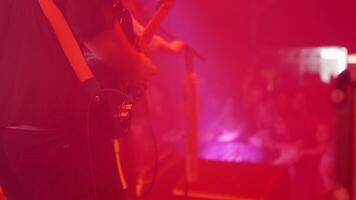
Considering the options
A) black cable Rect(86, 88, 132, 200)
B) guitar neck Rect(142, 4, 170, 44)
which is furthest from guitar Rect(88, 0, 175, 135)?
guitar neck Rect(142, 4, 170, 44)

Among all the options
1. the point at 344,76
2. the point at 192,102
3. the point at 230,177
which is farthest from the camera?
the point at 230,177

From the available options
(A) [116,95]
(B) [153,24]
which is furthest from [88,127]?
(B) [153,24]

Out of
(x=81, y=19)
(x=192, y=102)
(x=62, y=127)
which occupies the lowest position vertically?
(x=192, y=102)

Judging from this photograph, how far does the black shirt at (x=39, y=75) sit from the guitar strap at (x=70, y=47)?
18mm

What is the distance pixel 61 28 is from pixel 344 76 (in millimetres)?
741

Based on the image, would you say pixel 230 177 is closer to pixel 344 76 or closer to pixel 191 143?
pixel 191 143

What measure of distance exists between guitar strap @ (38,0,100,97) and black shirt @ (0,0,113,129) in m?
0.02

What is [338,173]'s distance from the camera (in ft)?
2.57

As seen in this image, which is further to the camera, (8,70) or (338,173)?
(8,70)

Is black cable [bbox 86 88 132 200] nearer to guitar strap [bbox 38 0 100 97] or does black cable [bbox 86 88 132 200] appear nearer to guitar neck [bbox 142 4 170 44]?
guitar strap [bbox 38 0 100 97]

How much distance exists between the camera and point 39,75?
1.22m

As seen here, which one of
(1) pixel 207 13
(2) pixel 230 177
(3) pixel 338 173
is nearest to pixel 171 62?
(1) pixel 207 13

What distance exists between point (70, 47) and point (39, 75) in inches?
4.4

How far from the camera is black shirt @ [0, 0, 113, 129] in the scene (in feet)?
4.00
